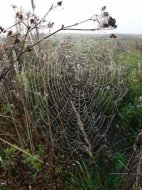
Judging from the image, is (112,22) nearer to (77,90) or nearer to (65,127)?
(65,127)

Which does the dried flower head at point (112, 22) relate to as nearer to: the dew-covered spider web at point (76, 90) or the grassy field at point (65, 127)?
the grassy field at point (65, 127)

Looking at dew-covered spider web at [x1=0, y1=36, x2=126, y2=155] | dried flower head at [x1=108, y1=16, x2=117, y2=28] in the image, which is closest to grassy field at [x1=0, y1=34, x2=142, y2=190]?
dew-covered spider web at [x1=0, y1=36, x2=126, y2=155]

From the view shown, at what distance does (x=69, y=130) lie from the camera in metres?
4.87

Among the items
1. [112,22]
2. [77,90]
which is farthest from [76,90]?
[112,22]

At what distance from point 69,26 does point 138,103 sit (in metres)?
2.30

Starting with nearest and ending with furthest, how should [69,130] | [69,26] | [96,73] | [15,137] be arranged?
[69,26], [15,137], [69,130], [96,73]

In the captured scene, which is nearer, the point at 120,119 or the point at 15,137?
the point at 15,137

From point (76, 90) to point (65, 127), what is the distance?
0.75 m

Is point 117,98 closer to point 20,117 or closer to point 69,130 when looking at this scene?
point 69,130

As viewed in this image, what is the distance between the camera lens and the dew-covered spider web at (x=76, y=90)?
4.67m

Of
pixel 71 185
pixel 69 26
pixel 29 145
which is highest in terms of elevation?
pixel 69 26

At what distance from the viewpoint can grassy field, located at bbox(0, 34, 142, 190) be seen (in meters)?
3.03

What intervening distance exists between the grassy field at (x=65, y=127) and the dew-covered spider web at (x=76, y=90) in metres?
0.01

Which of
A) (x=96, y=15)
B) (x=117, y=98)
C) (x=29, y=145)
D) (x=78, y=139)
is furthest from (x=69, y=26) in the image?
(x=117, y=98)
